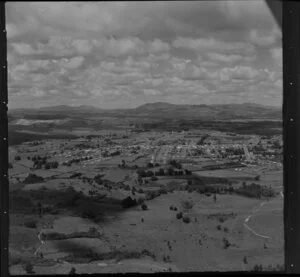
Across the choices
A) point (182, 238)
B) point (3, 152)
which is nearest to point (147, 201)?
point (182, 238)

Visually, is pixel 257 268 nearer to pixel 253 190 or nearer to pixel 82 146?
pixel 253 190

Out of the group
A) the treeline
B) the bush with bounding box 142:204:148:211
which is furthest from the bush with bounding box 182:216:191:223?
the treeline

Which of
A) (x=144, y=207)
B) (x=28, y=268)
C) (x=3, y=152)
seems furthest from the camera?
(x=144, y=207)

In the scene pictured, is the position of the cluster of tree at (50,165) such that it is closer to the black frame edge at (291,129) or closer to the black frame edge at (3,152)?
the black frame edge at (3,152)

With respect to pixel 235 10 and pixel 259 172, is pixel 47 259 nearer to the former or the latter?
pixel 259 172

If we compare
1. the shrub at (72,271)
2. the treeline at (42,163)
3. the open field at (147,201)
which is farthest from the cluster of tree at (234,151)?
the shrub at (72,271)
